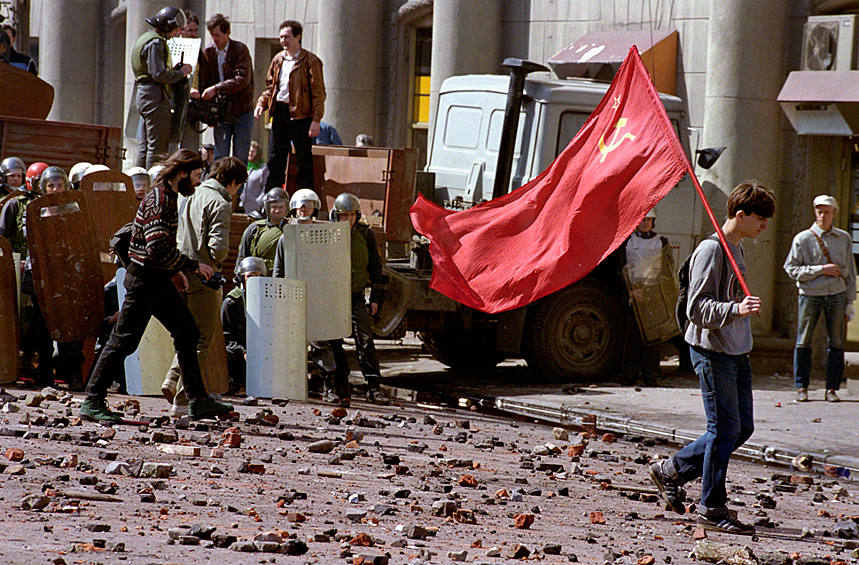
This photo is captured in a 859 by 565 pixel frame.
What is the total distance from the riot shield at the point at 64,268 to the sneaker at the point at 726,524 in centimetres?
592

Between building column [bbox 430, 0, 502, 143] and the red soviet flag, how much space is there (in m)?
8.70

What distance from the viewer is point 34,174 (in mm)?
12078

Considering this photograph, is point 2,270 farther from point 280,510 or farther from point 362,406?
point 280,510

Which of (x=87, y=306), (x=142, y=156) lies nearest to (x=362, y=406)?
(x=87, y=306)

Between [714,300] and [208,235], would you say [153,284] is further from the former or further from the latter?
[714,300]

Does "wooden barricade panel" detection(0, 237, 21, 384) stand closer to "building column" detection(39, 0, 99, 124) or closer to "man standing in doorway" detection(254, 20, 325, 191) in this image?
"man standing in doorway" detection(254, 20, 325, 191)

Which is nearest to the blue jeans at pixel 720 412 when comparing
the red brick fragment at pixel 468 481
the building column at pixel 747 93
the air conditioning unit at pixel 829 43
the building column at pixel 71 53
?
the red brick fragment at pixel 468 481

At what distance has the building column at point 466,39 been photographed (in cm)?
1758

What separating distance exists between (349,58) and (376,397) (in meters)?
9.26

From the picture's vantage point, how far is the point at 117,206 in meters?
11.4

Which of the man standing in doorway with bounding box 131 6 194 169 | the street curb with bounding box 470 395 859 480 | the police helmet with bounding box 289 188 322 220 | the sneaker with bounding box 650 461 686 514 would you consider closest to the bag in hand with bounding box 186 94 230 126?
the man standing in doorway with bounding box 131 6 194 169

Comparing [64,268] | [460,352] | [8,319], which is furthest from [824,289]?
[8,319]

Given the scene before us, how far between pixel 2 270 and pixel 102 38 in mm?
14563

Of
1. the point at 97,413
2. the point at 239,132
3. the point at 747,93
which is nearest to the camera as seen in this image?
the point at 97,413
